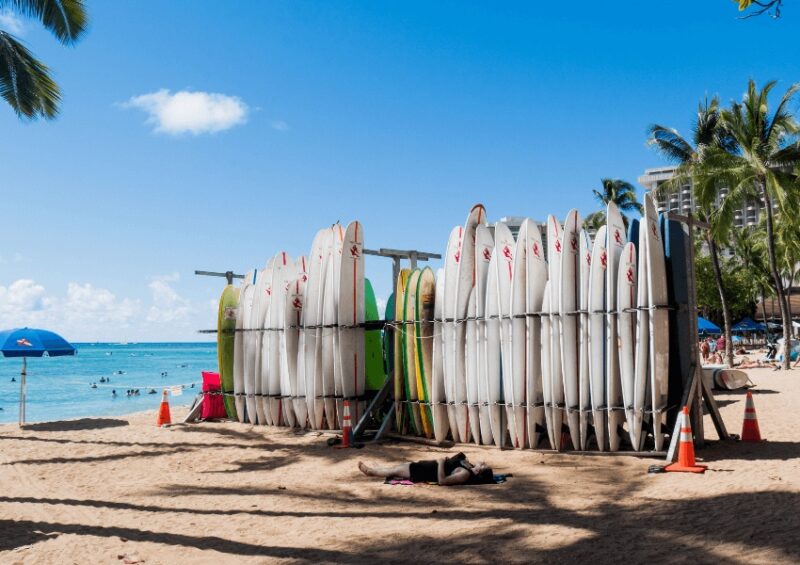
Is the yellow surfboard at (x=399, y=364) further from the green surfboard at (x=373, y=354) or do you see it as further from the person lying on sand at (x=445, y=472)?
the person lying on sand at (x=445, y=472)

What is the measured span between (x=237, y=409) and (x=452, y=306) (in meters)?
4.99

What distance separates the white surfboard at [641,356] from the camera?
750 cm

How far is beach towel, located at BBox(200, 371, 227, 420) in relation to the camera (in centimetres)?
1255

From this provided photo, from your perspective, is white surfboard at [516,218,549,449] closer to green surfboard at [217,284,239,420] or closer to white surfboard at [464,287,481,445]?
white surfboard at [464,287,481,445]

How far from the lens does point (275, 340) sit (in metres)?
11.4

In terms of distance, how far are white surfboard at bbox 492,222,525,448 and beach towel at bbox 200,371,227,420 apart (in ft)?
20.3

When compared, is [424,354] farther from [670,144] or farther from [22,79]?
[670,144]

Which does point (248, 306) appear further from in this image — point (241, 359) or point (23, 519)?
point (23, 519)

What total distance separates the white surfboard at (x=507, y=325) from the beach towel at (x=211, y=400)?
6192mm

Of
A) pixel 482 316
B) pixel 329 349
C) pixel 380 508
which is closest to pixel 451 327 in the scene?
pixel 482 316

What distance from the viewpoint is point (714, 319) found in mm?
57031

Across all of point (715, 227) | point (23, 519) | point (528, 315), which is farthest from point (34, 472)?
point (715, 227)

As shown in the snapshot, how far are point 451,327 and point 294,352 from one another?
10.3ft

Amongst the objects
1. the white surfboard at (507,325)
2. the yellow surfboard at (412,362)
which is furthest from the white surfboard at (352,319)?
the white surfboard at (507,325)
